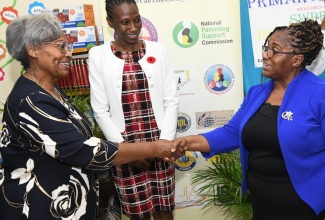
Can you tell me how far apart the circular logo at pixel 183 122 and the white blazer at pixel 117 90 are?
84 centimetres

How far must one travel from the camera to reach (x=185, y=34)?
321cm

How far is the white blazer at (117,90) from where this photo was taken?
2.38 metres

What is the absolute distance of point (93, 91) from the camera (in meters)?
2.42

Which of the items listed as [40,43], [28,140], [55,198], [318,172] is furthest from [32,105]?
[318,172]

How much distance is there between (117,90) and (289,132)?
1.16m

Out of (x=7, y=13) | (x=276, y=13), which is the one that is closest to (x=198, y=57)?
(x=276, y=13)

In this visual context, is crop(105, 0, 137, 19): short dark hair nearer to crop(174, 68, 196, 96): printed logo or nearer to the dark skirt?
crop(174, 68, 196, 96): printed logo

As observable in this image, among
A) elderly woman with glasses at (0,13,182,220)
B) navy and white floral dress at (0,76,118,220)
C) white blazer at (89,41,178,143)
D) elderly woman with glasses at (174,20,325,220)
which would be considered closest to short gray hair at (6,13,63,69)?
elderly woman with glasses at (0,13,182,220)

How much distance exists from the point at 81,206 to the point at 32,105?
57 centimetres

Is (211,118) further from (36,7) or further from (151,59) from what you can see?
(36,7)

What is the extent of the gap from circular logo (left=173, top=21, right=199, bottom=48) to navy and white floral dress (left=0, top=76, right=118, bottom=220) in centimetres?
172

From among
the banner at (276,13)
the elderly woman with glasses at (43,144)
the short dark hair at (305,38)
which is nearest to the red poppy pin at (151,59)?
the elderly woman with glasses at (43,144)

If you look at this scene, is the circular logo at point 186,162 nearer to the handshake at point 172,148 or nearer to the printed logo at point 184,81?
the printed logo at point 184,81

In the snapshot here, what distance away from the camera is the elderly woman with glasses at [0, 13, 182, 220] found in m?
1.56
